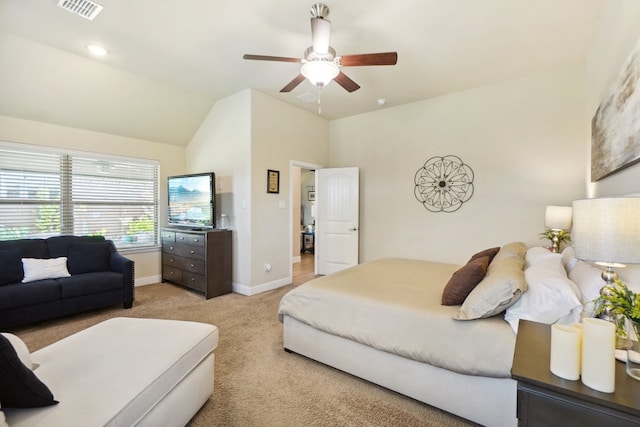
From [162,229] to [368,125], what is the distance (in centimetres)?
389

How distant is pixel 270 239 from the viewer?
4.43 meters

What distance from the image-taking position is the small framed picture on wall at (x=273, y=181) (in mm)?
4363

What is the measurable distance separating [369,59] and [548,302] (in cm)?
206

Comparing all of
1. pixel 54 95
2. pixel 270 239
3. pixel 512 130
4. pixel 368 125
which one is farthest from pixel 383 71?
pixel 54 95

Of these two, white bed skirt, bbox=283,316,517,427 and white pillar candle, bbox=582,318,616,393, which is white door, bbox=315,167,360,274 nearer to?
white bed skirt, bbox=283,316,517,427

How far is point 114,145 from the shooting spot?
4418 millimetres

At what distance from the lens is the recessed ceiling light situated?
305 centimetres

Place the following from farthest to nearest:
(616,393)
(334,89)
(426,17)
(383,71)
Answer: (334,89)
(383,71)
(426,17)
(616,393)

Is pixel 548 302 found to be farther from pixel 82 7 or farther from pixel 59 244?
pixel 59 244

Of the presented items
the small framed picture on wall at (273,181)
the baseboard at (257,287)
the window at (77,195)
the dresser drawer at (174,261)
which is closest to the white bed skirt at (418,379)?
the baseboard at (257,287)

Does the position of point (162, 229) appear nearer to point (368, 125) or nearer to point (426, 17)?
point (368, 125)

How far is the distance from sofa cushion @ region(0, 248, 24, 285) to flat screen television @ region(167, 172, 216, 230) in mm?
1867


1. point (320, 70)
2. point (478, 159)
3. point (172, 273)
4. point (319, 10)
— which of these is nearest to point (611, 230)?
point (320, 70)

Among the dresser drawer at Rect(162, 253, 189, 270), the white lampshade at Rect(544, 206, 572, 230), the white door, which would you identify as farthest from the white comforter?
the dresser drawer at Rect(162, 253, 189, 270)
